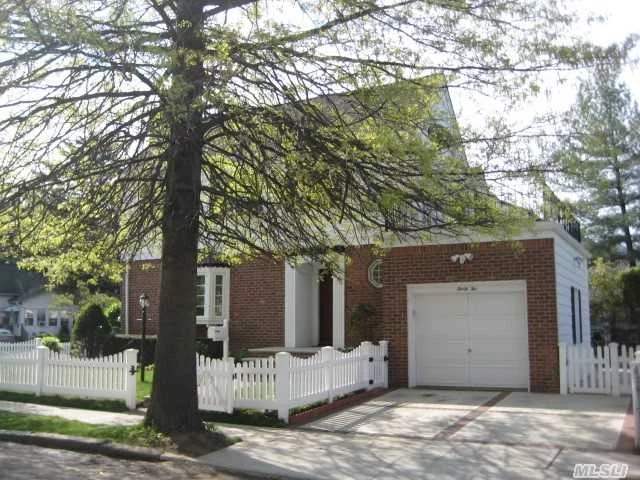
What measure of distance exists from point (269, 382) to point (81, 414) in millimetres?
3490

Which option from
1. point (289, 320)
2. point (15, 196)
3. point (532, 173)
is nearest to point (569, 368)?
point (532, 173)

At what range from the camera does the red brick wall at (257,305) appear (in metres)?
18.0

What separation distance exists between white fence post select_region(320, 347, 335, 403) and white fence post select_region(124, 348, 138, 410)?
346 cm

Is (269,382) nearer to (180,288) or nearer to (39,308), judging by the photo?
(180,288)

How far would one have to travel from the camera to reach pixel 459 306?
14773 millimetres

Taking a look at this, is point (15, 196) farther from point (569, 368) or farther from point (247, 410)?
point (569, 368)

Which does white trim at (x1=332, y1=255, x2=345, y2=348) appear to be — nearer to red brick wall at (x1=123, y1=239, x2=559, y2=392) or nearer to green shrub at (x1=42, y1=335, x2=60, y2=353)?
red brick wall at (x1=123, y1=239, x2=559, y2=392)

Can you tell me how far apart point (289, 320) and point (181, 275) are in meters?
8.33

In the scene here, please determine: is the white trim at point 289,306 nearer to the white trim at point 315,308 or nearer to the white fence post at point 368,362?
the white trim at point 315,308

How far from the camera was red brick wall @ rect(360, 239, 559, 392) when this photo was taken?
13688 mm

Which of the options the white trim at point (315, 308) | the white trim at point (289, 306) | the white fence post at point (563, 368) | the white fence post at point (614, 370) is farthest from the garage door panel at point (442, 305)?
the white trim at point (315, 308)

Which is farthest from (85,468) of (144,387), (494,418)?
(144,387)

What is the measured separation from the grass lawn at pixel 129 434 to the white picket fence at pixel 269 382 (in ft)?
4.38

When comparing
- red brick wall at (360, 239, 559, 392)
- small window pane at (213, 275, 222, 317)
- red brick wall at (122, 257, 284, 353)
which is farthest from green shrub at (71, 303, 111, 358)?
red brick wall at (360, 239, 559, 392)
